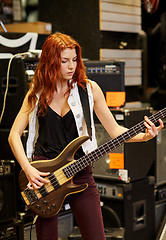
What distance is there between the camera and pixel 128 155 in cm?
327

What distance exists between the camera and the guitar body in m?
2.20

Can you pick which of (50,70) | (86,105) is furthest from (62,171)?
(50,70)

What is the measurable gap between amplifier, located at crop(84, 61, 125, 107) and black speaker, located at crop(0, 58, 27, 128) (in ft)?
1.79

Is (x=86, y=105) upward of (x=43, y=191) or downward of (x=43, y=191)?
upward

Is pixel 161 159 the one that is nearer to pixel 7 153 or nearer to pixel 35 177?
pixel 7 153

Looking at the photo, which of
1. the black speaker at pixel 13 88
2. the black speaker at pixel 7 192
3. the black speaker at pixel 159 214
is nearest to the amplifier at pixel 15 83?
the black speaker at pixel 13 88

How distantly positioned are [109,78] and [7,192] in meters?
1.18

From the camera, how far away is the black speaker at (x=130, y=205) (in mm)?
3377

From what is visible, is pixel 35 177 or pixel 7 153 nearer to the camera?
pixel 35 177

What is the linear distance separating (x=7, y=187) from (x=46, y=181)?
0.68 metres

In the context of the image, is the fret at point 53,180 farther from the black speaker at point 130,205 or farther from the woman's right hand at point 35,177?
the black speaker at point 130,205

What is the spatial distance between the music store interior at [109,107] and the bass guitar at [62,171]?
0.05 m

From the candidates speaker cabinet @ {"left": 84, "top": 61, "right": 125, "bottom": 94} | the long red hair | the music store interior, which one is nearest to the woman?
the long red hair

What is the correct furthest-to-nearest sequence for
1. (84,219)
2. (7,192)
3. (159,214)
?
(159,214) → (7,192) → (84,219)
